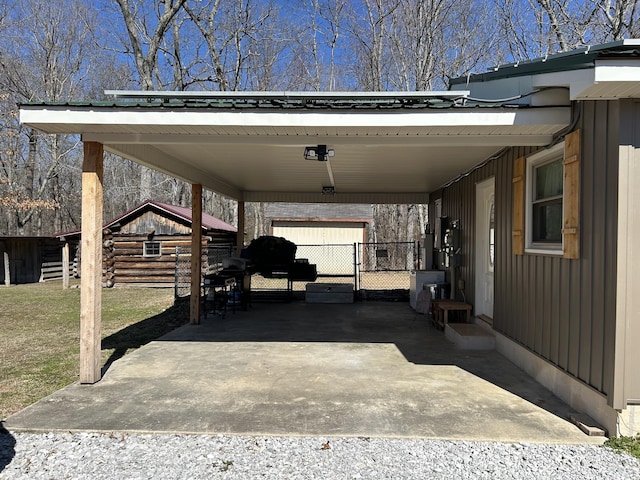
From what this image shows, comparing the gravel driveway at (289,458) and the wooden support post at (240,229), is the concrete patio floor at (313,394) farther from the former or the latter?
the wooden support post at (240,229)

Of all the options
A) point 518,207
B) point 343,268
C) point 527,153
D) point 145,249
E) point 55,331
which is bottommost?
point 55,331

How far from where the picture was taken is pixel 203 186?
8.18m

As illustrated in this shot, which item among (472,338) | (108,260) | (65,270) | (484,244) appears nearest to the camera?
(472,338)

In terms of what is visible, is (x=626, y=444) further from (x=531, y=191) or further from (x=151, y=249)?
(x=151, y=249)

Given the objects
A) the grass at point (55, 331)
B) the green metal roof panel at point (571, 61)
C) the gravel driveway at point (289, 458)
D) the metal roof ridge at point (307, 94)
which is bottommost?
the grass at point (55, 331)

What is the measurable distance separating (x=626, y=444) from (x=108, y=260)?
15.8 metres

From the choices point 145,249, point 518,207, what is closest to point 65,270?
point 145,249

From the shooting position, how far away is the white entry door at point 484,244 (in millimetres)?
6945

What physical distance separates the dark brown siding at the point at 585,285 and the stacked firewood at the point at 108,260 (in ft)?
46.0

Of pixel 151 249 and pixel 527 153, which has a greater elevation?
pixel 527 153

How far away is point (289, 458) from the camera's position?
10.4 ft

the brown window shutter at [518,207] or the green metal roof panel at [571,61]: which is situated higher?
the green metal roof panel at [571,61]

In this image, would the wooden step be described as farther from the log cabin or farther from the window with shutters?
the log cabin

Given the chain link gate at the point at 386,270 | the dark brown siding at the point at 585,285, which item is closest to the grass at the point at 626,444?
the dark brown siding at the point at 585,285
